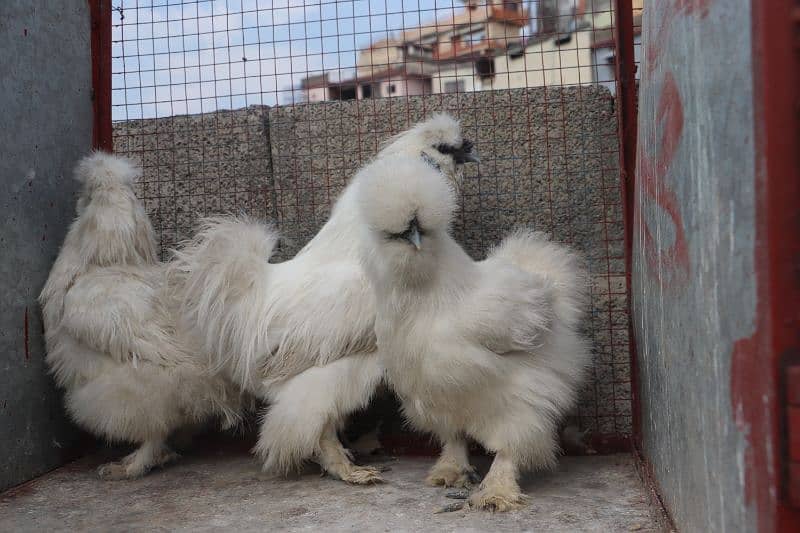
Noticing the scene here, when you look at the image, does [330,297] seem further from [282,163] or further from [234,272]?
[282,163]

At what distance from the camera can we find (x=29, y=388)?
4.06 meters

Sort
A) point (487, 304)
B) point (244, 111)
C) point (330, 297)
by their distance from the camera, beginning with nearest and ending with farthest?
point (487, 304)
point (330, 297)
point (244, 111)

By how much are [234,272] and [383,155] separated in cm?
105

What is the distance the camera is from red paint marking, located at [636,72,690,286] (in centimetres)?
252

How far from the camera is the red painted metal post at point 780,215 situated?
171 centimetres

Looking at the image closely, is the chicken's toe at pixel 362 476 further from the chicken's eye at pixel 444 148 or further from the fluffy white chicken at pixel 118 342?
the chicken's eye at pixel 444 148

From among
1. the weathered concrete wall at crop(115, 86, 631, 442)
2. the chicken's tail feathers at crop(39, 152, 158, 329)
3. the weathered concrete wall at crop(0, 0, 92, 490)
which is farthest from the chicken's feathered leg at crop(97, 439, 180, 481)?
the weathered concrete wall at crop(115, 86, 631, 442)

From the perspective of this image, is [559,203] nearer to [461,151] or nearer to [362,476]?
[461,151]

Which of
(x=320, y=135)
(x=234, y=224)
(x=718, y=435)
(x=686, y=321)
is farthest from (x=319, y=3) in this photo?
(x=718, y=435)

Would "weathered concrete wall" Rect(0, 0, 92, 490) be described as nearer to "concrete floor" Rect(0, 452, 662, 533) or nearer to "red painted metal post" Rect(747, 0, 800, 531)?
"concrete floor" Rect(0, 452, 662, 533)

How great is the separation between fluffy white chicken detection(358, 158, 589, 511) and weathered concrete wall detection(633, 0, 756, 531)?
480 mm

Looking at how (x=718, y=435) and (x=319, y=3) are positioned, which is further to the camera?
(x=319, y=3)

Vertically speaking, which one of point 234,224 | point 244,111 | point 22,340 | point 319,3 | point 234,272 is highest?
point 319,3

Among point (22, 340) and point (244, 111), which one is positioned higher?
point (244, 111)
